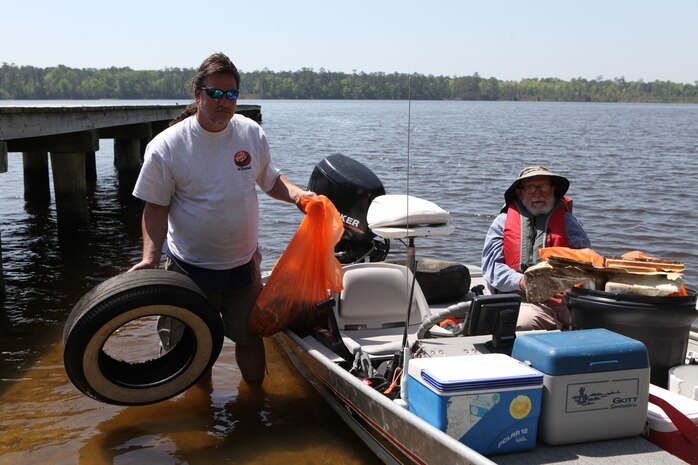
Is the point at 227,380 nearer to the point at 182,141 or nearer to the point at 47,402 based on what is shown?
the point at 47,402

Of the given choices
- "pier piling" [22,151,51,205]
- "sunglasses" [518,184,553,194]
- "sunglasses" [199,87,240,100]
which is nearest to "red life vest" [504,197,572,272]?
"sunglasses" [518,184,553,194]

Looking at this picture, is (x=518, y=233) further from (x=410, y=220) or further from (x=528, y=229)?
(x=410, y=220)

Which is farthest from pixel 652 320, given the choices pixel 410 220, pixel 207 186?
pixel 207 186

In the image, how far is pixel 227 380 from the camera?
6395 millimetres

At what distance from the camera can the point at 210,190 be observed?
4.70 m

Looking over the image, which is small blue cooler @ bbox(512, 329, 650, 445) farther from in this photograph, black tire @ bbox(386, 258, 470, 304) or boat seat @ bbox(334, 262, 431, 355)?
black tire @ bbox(386, 258, 470, 304)

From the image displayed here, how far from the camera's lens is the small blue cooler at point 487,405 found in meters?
3.69

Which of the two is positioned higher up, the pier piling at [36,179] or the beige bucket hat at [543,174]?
the beige bucket hat at [543,174]

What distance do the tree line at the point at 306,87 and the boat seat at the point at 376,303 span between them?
49493 millimetres

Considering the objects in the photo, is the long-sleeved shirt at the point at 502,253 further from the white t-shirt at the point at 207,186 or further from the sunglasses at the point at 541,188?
the white t-shirt at the point at 207,186

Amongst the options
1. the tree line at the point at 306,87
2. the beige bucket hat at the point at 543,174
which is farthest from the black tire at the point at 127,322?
the tree line at the point at 306,87

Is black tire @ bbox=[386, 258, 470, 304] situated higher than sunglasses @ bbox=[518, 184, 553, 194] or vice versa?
sunglasses @ bbox=[518, 184, 553, 194]

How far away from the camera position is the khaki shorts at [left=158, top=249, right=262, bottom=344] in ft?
16.7

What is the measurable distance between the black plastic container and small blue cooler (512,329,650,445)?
1.66ft
